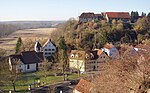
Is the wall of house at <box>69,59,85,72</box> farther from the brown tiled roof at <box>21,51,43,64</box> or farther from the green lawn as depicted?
the brown tiled roof at <box>21,51,43,64</box>

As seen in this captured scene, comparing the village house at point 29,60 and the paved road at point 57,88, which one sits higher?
the village house at point 29,60

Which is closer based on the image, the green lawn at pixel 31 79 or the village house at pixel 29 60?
the green lawn at pixel 31 79

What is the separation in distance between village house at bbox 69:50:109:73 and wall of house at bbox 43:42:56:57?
5067 mm

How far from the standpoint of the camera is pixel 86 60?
36.4m

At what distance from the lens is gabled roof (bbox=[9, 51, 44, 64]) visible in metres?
37.1

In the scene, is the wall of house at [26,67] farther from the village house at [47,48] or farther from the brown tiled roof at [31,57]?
the village house at [47,48]

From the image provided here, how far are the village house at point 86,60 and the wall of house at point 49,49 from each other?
5067 mm

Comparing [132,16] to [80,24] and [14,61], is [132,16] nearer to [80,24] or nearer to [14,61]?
[80,24]

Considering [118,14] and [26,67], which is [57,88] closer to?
[26,67]

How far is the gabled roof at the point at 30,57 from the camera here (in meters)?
37.1

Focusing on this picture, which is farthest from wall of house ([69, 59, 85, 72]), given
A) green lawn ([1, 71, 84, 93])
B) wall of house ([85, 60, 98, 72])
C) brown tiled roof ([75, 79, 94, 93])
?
brown tiled roof ([75, 79, 94, 93])

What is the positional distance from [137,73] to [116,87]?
126 centimetres

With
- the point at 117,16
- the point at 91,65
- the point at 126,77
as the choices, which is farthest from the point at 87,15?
the point at 126,77

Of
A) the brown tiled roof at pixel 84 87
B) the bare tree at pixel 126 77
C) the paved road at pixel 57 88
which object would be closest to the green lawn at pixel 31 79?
the paved road at pixel 57 88
